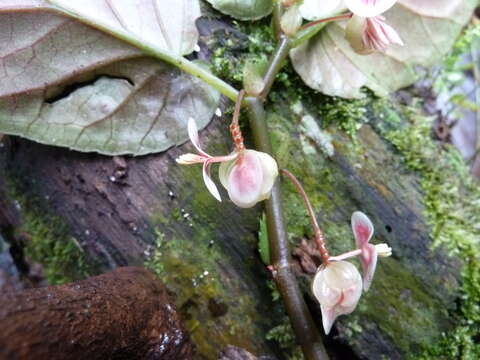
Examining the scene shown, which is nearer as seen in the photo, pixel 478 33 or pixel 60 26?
pixel 60 26

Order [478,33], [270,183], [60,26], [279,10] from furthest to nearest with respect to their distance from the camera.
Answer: [478,33] < [279,10] < [60,26] < [270,183]

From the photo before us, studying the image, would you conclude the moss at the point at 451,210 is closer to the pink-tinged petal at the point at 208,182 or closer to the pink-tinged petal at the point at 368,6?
the pink-tinged petal at the point at 368,6

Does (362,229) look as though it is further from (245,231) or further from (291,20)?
(291,20)

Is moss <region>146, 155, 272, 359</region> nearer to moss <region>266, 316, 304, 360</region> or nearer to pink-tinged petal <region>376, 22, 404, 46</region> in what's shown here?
moss <region>266, 316, 304, 360</region>

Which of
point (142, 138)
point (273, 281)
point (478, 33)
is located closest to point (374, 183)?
point (273, 281)

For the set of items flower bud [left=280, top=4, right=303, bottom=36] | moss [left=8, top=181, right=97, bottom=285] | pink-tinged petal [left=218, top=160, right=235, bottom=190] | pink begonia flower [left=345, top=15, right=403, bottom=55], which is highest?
pink begonia flower [left=345, top=15, right=403, bottom=55]

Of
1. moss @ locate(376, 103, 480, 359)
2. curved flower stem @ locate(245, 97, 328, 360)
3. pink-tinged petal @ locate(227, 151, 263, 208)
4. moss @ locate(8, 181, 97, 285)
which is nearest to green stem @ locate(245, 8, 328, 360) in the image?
curved flower stem @ locate(245, 97, 328, 360)

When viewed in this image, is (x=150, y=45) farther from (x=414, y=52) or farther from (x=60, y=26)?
(x=414, y=52)

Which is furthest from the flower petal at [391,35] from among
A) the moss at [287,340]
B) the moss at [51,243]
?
the moss at [51,243]
